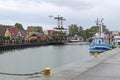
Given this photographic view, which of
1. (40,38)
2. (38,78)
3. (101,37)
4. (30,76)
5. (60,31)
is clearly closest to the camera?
(38,78)

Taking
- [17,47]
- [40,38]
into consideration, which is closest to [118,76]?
[17,47]

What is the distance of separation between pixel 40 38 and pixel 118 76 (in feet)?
467

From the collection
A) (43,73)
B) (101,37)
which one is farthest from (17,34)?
(43,73)

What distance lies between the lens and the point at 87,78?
1927 cm

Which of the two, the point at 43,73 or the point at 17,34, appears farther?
the point at 17,34

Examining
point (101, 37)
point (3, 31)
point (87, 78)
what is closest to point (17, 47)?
point (101, 37)

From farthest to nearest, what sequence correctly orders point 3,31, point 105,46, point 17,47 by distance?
point 3,31
point 17,47
point 105,46

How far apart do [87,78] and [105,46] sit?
167 feet

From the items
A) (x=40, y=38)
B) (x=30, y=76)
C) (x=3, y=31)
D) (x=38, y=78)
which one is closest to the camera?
(x=38, y=78)

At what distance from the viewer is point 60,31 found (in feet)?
576

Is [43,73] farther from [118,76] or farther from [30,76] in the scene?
[118,76]

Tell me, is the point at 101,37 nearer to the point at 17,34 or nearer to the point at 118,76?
the point at 118,76

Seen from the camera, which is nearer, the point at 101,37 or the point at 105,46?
the point at 105,46

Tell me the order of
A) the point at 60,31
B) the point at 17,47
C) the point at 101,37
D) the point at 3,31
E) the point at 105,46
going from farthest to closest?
the point at 60,31 < the point at 3,31 < the point at 17,47 < the point at 101,37 < the point at 105,46
